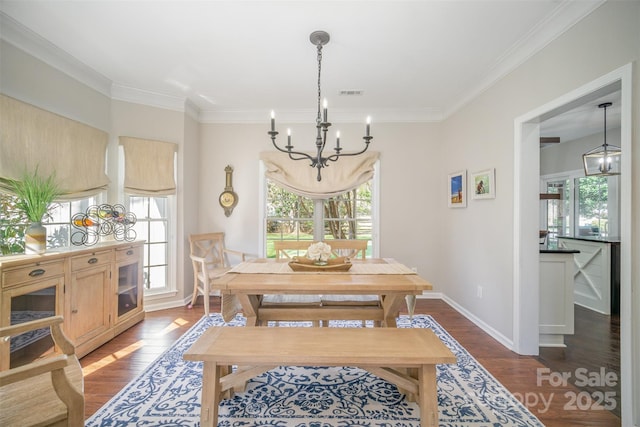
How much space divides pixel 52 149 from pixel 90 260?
1060mm

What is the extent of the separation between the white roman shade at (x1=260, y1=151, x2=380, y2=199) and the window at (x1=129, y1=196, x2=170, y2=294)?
4.83ft

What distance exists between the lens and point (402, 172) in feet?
13.6

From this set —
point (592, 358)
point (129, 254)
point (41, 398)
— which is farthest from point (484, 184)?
point (129, 254)

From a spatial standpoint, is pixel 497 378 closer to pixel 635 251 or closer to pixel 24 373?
pixel 635 251

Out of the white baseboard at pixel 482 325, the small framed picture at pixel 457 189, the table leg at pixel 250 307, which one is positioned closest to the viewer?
the table leg at pixel 250 307

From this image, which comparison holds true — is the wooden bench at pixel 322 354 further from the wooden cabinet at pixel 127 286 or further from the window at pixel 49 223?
the window at pixel 49 223

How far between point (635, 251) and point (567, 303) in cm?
141

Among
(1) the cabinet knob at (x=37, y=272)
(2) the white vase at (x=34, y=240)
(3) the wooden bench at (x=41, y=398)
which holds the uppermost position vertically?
(2) the white vase at (x=34, y=240)

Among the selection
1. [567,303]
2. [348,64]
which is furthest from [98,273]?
[567,303]

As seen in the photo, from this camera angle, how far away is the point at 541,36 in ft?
7.45

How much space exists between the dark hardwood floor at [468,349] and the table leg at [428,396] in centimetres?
82

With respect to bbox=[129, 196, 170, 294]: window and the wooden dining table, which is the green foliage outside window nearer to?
bbox=[129, 196, 170, 294]: window

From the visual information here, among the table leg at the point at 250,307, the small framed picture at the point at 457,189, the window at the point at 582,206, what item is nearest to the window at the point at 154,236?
the table leg at the point at 250,307

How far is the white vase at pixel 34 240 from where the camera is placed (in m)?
2.14
